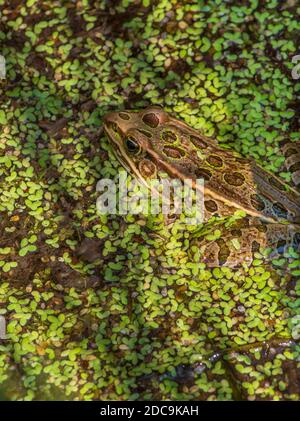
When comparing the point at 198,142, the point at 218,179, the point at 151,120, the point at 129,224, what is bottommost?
the point at 129,224

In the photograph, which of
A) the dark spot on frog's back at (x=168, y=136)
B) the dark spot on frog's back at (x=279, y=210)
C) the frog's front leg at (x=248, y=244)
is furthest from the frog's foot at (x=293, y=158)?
the dark spot on frog's back at (x=168, y=136)

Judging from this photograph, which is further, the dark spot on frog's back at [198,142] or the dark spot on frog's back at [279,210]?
the dark spot on frog's back at [198,142]

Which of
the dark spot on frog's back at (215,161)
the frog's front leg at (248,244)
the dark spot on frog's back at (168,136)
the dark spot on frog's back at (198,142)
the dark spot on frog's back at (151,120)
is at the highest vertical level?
the dark spot on frog's back at (151,120)

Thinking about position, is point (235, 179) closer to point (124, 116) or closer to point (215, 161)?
point (215, 161)

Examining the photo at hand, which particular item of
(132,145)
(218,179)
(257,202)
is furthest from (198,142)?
(257,202)

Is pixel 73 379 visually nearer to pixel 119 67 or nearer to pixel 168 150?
pixel 168 150

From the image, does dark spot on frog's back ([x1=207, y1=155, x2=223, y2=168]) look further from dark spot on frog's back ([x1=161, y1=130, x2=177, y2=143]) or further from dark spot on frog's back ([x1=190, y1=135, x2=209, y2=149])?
dark spot on frog's back ([x1=161, y1=130, x2=177, y2=143])

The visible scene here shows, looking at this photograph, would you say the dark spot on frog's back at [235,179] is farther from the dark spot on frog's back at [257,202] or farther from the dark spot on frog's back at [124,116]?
the dark spot on frog's back at [124,116]
